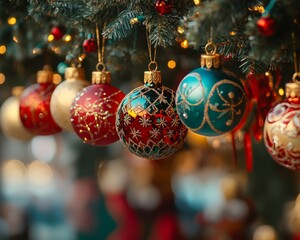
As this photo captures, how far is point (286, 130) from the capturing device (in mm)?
1404

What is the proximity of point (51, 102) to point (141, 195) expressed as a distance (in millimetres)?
3041

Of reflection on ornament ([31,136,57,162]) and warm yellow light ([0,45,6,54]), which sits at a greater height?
warm yellow light ([0,45,6,54])

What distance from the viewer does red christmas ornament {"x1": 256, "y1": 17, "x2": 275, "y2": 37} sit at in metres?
1.30

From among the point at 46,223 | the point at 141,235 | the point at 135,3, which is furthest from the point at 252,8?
the point at 46,223

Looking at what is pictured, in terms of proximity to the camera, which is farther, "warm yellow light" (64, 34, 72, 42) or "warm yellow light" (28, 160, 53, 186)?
"warm yellow light" (28, 160, 53, 186)

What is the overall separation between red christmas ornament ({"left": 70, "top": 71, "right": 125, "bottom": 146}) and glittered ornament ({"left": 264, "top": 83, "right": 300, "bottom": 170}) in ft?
1.55

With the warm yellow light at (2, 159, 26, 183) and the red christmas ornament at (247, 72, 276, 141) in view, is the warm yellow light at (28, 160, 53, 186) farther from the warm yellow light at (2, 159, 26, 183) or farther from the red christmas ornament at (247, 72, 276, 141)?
the red christmas ornament at (247, 72, 276, 141)

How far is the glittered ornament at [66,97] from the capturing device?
6.28 feet

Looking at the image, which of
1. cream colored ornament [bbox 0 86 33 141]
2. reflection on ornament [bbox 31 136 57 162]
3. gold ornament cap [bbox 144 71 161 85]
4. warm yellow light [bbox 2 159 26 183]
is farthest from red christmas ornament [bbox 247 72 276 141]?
reflection on ornament [bbox 31 136 57 162]

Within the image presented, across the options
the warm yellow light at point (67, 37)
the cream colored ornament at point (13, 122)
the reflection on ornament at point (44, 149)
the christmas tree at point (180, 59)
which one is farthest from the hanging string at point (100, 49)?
the reflection on ornament at point (44, 149)

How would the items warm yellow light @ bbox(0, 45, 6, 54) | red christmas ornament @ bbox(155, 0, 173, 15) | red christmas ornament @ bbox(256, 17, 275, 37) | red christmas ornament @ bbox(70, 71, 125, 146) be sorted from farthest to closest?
warm yellow light @ bbox(0, 45, 6, 54) → red christmas ornament @ bbox(70, 71, 125, 146) → red christmas ornament @ bbox(155, 0, 173, 15) → red christmas ornament @ bbox(256, 17, 275, 37)

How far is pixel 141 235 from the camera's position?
466 cm

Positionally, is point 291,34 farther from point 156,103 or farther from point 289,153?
point 156,103

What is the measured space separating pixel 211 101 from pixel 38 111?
79 cm
